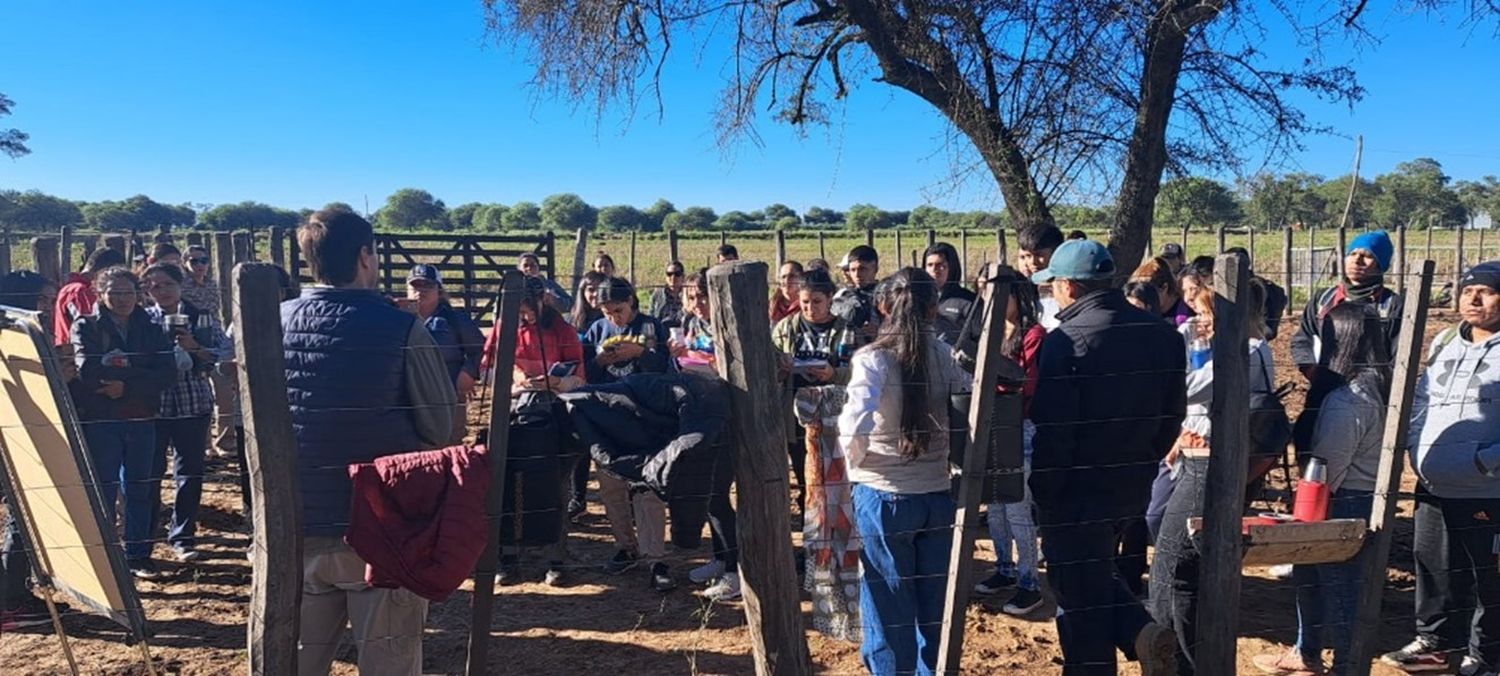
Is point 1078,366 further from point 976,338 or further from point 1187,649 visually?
point 1187,649

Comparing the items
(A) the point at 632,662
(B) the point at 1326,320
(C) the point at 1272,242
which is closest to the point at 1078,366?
(B) the point at 1326,320

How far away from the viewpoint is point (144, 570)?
5473mm

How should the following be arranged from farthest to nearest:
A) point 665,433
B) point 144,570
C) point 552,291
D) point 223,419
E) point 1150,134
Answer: point 223,419 → point 552,291 → point 1150,134 → point 144,570 → point 665,433

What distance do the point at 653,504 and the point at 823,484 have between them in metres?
1.35

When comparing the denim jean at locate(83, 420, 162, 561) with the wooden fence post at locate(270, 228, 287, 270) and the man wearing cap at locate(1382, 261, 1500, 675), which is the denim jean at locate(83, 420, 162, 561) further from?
the wooden fence post at locate(270, 228, 287, 270)

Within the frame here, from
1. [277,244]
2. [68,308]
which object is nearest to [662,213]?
[277,244]

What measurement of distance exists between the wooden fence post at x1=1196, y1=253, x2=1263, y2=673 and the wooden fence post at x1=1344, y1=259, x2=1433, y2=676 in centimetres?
56

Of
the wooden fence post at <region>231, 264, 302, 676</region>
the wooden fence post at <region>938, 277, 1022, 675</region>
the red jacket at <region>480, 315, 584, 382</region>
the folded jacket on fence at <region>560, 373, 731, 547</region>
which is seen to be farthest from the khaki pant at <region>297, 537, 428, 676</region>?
the red jacket at <region>480, 315, 584, 382</region>

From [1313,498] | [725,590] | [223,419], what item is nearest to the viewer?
[1313,498]

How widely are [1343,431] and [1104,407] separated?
4.35 feet

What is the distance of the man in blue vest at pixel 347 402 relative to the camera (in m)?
2.70

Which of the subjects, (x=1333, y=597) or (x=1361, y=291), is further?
(x=1361, y=291)

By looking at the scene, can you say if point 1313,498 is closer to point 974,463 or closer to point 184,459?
point 974,463

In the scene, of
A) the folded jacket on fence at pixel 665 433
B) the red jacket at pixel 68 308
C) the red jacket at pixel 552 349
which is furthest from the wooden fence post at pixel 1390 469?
the red jacket at pixel 68 308
